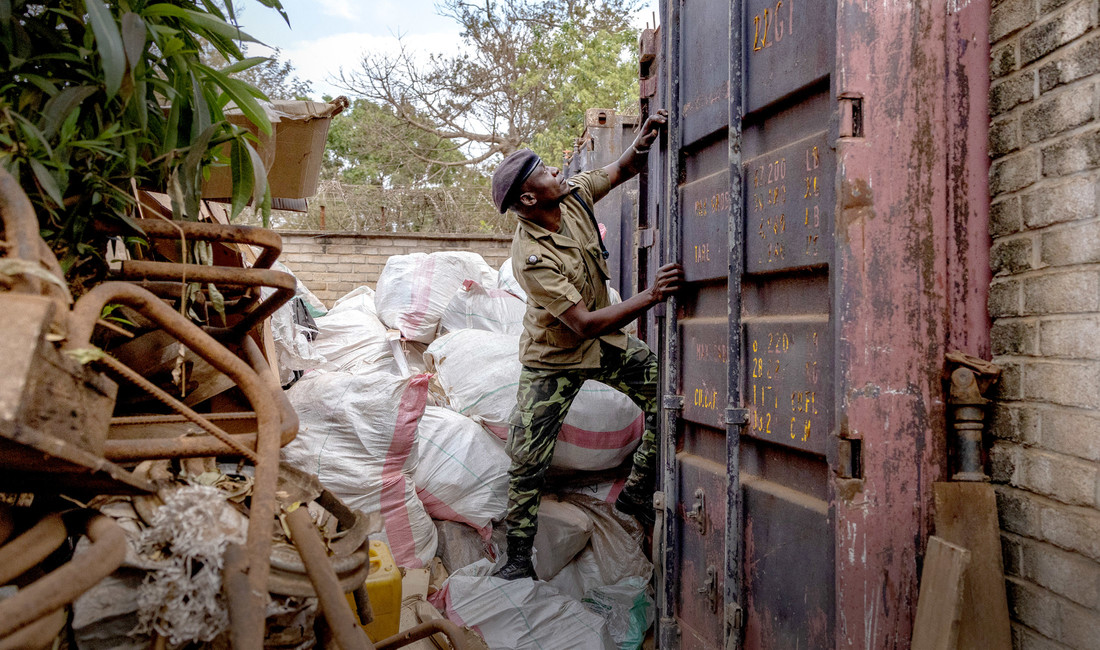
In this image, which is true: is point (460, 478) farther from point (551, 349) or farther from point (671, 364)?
point (671, 364)

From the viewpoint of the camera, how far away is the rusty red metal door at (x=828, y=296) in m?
1.48

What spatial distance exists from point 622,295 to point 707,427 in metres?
2.22

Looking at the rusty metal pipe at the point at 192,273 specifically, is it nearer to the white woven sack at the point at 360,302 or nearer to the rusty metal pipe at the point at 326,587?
the rusty metal pipe at the point at 326,587

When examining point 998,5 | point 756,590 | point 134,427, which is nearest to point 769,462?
point 756,590

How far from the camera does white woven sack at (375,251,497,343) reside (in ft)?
15.2

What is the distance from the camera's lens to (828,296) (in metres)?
1.58

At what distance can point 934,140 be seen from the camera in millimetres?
1505

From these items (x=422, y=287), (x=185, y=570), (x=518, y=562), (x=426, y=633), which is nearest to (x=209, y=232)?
(x=185, y=570)

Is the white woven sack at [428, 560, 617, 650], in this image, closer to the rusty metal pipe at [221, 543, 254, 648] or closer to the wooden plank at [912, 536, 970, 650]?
the wooden plank at [912, 536, 970, 650]

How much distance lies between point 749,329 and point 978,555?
0.71 metres

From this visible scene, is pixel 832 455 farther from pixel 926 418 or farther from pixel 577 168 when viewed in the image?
pixel 577 168

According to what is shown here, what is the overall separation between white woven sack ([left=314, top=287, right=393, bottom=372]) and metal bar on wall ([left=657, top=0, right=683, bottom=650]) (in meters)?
2.47

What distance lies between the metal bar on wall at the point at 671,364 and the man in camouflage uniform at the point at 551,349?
19.7 inches

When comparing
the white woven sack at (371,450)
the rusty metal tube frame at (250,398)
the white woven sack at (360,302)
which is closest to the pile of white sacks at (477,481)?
the white woven sack at (371,450)
